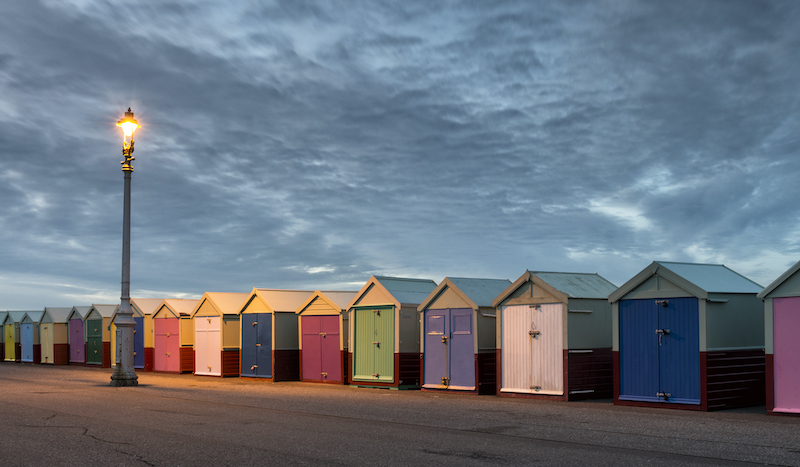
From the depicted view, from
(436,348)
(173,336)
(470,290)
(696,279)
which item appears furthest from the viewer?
(173,336)

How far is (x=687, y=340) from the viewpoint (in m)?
16.8

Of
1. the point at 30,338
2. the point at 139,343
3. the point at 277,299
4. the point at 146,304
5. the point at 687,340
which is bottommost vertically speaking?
the point at 30,338

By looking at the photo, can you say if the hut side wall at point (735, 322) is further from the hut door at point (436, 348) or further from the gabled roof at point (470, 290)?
the hut door at point (436, 348)

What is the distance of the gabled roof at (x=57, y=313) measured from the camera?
46.8 meters

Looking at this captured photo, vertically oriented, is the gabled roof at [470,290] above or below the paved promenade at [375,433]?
above

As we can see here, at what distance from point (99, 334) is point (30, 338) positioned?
35.4ft

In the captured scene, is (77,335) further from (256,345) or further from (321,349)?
(321,349)

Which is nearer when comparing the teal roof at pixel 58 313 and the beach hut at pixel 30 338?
the teal roof at pixel 58 313

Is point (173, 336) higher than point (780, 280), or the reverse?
point (780, 280)

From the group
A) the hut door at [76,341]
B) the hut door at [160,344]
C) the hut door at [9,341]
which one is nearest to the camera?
the hut door at [160,344]

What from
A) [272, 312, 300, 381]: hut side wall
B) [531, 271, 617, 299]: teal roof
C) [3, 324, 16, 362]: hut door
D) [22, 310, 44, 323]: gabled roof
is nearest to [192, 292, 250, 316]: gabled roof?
[272, 312, 300, 381]: hut side wall

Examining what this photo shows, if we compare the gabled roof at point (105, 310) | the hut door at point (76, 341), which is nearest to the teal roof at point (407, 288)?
the gabled roof at point (105, 310)

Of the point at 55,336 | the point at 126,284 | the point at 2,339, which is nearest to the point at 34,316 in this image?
the point at 55,336

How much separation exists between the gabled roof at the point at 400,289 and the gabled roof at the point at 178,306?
41.1ft
